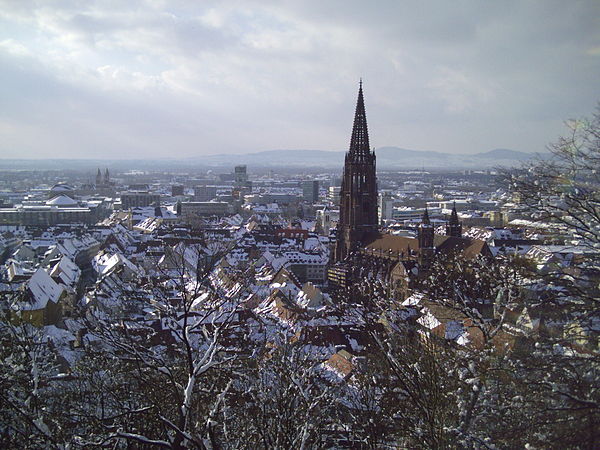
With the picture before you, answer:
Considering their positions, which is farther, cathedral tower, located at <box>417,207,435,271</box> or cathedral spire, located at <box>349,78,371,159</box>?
cathedral spire, located at <box>349,78,371,159</box>

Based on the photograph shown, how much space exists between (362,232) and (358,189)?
4711 mm

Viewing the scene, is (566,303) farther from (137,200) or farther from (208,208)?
(137,200)

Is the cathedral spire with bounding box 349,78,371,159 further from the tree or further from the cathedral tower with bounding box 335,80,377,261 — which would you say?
the tree

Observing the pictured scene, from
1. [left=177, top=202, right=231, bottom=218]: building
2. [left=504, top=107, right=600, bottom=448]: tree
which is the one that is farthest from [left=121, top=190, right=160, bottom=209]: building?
[left=504, top=107, right=600, bottom=448]: tree

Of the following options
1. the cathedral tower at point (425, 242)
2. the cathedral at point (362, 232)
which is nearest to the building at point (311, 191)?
the cathedral at point (362, 232)

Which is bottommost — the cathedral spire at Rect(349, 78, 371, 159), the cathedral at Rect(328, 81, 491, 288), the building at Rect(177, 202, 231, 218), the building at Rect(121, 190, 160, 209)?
the building at Rect(177, 202, 231, 218)

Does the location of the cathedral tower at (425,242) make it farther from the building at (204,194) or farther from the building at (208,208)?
the building at (204,194)

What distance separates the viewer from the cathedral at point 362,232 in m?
51.2

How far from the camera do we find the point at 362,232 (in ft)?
189

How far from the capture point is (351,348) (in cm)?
2630

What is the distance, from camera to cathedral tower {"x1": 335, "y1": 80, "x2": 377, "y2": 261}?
56594 millimetres

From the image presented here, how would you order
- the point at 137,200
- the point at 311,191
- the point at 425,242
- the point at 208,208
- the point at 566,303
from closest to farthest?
1. the point at 566,303
2. the point at 425,242
3. the point at 208,208
4. the point at 137,200
5. the point at 311,191

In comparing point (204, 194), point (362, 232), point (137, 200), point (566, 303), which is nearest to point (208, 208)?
point (137, 200)

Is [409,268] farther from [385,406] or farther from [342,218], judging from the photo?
[385,406]
